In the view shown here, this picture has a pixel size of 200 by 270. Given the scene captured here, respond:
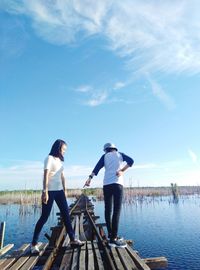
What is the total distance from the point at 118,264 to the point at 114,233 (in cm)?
135

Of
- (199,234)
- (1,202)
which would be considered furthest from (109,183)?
(1,202)

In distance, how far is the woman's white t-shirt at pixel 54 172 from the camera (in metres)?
5.36

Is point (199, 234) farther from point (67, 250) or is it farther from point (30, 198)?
point (30, 198)

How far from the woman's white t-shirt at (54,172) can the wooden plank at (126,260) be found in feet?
5.57

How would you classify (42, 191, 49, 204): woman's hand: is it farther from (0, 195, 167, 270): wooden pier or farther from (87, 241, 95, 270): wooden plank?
(87, 241, 95, 270): wooden plank

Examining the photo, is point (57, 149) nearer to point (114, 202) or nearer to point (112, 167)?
point (112, 167)

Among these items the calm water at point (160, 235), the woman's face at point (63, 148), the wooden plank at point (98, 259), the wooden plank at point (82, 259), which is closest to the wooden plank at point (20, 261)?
the wooden plank at point (82, 259)

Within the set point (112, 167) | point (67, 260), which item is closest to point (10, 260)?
point (67, 260)

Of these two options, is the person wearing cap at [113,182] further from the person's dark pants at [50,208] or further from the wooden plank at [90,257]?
the person's dark pants at [50,208]

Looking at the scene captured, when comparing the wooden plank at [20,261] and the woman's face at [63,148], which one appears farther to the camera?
the woman's face at [63,148]

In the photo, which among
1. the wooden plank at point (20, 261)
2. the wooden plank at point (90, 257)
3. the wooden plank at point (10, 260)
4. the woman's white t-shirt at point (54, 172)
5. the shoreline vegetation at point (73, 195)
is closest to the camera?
the wooden plank at point (90, 257)

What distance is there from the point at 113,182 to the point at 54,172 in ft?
4.24

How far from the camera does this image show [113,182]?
230 inches

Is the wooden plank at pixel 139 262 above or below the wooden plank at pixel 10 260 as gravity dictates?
above
